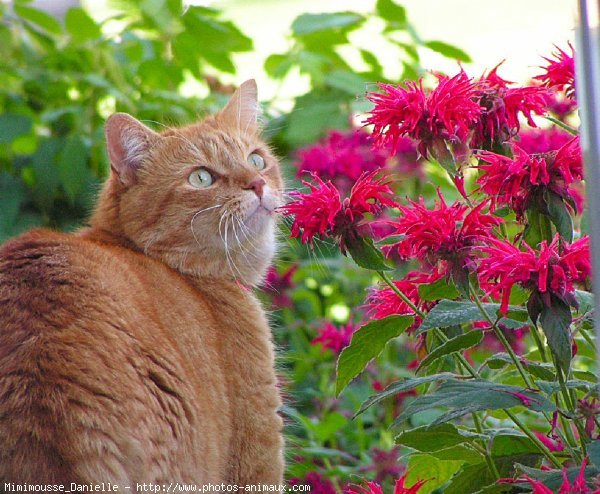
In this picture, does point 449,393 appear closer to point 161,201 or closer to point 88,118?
point 161,201

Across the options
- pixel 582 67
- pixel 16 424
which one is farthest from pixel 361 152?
pixel 582 67

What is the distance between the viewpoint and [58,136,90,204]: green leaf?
7.52 ft

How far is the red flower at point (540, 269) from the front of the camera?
89 centimetres

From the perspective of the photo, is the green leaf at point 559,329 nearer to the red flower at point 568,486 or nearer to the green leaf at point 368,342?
the red flower at point 568,486

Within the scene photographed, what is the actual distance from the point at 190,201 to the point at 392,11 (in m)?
1.15

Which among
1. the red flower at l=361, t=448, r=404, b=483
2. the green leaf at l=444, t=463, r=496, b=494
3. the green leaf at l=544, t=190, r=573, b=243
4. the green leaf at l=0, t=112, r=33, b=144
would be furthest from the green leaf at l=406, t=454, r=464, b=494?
the green leaf at l=0, t=112, r=33, b=144

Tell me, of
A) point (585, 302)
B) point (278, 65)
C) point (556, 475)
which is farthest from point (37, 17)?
point (556, 475)

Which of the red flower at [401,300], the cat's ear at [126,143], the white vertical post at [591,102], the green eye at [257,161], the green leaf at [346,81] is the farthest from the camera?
the green leaf at [346,81]

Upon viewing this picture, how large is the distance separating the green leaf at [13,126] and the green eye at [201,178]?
0.86 meters

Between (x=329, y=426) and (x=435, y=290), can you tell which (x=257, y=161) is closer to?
(x=329, y=426)

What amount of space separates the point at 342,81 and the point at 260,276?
0.93 m

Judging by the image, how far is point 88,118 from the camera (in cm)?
256

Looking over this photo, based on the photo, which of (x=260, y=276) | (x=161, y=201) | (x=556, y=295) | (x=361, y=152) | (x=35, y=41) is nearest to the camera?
(x=556, y=295)

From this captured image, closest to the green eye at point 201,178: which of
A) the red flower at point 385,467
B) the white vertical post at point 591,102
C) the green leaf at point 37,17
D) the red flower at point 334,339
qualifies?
the red flower at point 334,339
